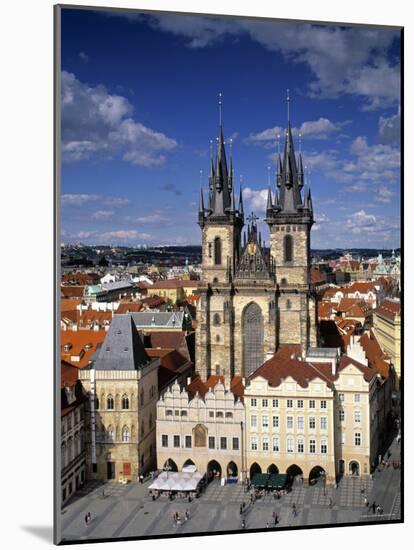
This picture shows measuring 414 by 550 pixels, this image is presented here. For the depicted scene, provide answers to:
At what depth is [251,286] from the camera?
1264 inches

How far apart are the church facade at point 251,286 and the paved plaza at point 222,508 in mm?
7339

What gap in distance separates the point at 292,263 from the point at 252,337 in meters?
3.38

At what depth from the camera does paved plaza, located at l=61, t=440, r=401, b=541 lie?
22438 mm

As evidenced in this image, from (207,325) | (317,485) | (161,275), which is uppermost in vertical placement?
(161,275)

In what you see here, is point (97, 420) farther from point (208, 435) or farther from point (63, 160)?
point (63, 160)

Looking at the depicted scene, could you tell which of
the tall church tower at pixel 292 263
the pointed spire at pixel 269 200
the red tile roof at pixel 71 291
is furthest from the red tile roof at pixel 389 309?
the red tile roof at pixel 71 291

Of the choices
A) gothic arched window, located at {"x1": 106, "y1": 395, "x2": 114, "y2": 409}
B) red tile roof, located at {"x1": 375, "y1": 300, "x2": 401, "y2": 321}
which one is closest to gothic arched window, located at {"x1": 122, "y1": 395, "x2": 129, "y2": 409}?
gothic arched window, located at {"x1": 106, "y1": 395, "x2": 114, "y2": 409}

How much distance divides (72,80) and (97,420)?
36.8 feet

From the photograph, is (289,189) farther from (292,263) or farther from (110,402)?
(110,402)

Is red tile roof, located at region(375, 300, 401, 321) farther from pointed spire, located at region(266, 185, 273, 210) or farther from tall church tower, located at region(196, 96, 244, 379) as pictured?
tall church tower, located at region(196, 96, 244, 379)

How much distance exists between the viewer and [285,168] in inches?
1187

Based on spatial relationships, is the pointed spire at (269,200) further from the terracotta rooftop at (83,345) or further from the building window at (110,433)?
the building window at (110,433)

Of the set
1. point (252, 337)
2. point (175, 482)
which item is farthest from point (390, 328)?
point (175, 482)

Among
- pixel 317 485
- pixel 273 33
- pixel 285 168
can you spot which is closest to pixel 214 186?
pixel 285 168
